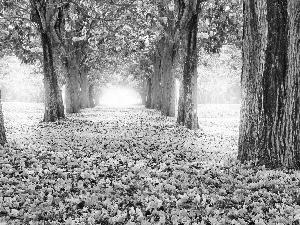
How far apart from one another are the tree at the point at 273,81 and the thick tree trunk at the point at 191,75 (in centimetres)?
830

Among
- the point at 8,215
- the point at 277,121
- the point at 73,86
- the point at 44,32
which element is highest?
the point at 44,32

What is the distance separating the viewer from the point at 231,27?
19.2 metres

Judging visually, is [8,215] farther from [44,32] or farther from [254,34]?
[44,32]

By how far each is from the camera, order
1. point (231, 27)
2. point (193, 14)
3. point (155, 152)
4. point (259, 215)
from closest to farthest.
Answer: point (259, 215) < point (155, 152) < point (193, 14) < point (231, 27)

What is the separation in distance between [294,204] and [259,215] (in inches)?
36.9

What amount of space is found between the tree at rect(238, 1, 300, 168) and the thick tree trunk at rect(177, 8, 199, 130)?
830 cm

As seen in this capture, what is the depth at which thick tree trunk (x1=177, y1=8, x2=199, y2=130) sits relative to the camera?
16.5 m

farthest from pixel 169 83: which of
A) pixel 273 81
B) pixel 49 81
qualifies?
pixel 273 81

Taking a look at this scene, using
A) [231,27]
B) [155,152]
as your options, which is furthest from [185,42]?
[155,152]

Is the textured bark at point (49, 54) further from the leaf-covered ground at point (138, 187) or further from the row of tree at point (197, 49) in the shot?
the leaf-covered ground at point (138, 187)

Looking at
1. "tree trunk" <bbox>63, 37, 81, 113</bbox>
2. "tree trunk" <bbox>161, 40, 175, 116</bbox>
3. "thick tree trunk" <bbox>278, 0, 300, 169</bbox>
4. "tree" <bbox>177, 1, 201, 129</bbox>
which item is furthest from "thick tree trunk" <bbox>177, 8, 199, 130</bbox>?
"tree trunk" <bbox>63, 37, 81, 113</bbox>

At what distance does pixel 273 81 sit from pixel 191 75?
9025 millimetres

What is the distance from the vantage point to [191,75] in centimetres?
1664

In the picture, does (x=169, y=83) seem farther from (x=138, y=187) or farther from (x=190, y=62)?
(x=138, y=187)
